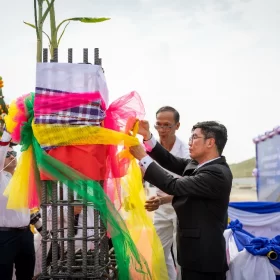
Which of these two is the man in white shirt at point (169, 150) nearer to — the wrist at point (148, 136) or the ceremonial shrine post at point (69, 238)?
the wrist at point (148, 136)

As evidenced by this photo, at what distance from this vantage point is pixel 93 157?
229 centimetres

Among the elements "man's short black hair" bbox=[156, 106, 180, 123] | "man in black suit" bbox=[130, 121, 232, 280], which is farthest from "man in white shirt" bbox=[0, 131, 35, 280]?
"man's short black hair" bbox=[156, 106, 180, 123]

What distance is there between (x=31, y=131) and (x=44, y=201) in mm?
427

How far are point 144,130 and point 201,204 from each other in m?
0.69

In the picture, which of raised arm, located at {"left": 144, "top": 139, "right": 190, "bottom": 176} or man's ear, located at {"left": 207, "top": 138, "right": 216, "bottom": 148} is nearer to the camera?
man's ear, located at {"left": 207, "top": 138, "right": 216, "bottom": 148}

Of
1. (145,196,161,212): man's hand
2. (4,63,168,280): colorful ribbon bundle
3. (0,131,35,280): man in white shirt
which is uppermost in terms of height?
(4,63,168,280): colorful ribbon bundle

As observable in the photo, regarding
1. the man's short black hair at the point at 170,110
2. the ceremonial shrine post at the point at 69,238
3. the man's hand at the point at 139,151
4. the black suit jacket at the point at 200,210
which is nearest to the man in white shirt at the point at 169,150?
the man's short black hair at the point at 170,110

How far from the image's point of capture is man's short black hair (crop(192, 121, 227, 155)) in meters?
2.81

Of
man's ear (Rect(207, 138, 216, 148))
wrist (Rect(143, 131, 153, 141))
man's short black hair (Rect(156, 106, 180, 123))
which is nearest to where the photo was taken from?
man's ear (Rect(207, 138, 216, 148))

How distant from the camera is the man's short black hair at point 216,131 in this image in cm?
281

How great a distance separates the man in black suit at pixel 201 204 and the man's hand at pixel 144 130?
0.32 metres

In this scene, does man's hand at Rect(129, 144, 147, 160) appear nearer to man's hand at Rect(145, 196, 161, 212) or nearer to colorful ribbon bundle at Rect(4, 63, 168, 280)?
colorful ribbon bundle at Rect(4, 63, 168, 280)

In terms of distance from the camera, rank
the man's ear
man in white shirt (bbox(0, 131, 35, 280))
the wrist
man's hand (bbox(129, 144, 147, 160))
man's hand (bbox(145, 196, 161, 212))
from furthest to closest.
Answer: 1. man in white shirt (bbox(0, 131, 35, 280))
2. man's hand (bbox(145, 196, 161, 212))
3. the wrist
4. the man's ear
5. man's hand (bbox(129, 144, 147, 160))

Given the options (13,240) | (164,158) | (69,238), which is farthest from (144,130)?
(13,240)
